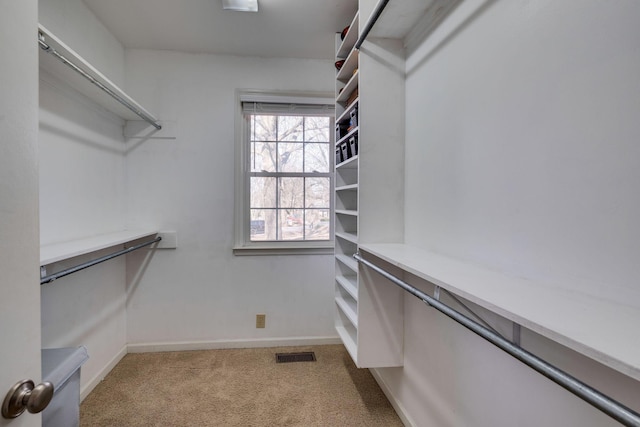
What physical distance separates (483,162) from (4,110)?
121cm

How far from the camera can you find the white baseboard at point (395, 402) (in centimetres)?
159

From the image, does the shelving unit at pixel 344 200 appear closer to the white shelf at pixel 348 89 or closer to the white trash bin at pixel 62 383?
the white shelf at pixel 348 89

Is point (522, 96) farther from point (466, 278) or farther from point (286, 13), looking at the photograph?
point (286, 13)

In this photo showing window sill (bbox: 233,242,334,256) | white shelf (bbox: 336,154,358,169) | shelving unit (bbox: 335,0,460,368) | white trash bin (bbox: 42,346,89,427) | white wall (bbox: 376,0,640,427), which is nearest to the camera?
white wall (bbox: 376,0,640,427)

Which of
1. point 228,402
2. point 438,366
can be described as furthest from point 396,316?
point 228,402

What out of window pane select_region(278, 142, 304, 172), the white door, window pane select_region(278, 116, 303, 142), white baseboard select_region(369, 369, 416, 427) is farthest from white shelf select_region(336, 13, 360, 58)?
white baseboard select_region(369, 369, 416, 427)

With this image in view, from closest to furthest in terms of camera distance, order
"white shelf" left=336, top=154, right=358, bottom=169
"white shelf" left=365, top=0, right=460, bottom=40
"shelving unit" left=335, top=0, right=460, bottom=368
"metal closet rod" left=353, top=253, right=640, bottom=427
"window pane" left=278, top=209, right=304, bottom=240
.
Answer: "metal closet rod" left=353, top=253, right=640, bottom=427 → "white shelf" left=365, top=0, right=460, bottom=40 → "shelving unit" left=335, top=0, right=460, bottom=368 → "white shelf" left=336, top=154, right=358, bottom=169 → "window pane" left=278, top=209, right=304, bottom=240

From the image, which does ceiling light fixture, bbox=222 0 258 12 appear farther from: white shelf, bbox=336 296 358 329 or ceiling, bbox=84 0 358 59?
white shelf, bbox=336 296 358 329

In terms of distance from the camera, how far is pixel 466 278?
33.6 inches

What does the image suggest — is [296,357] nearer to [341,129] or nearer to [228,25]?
[341,129]

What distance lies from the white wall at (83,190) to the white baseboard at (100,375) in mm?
11

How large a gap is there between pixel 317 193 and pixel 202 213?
1.00m

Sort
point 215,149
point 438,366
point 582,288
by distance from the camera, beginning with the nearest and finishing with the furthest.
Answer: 1. point 582,288
2. point 438,366
3. point 215,149

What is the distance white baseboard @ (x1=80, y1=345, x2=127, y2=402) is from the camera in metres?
1.87
